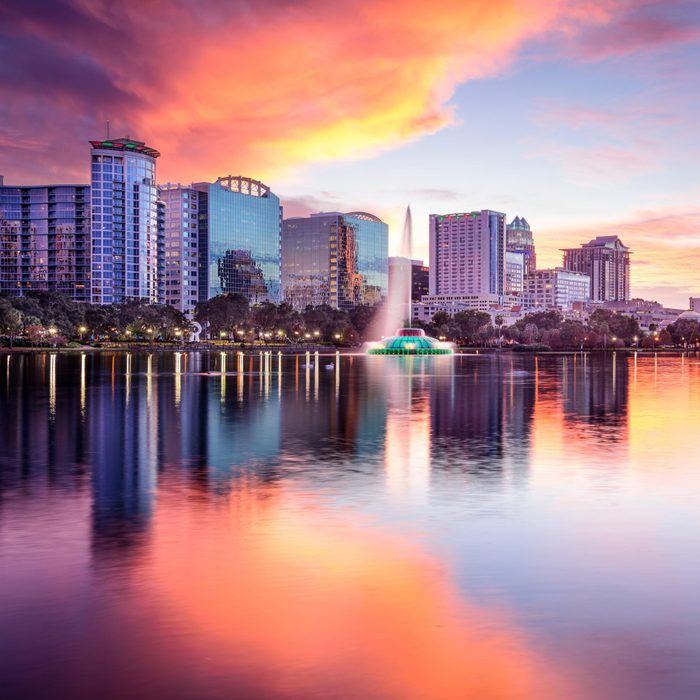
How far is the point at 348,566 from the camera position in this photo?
1223 centimetres

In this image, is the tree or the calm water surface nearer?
the calm water surface

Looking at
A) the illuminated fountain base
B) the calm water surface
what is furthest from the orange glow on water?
the illuminated fountain base

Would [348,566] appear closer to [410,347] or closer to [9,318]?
[9,318]

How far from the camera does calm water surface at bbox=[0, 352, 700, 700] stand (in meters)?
8.47

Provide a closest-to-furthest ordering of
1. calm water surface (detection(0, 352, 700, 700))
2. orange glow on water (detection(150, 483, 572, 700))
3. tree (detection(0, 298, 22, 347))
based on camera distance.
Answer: orange glow on water (detection(150, 483, 572, 700)), calm water surface (detection(0, 352, 700, 700)), tree (detection(0, 298, 22, 347))

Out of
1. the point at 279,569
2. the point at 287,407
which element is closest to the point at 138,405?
the point at 287,407

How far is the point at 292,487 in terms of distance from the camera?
61.0 ft

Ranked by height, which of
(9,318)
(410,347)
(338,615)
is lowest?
(338,615)

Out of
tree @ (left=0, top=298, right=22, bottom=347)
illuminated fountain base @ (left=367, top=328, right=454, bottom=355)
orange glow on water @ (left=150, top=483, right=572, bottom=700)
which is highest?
tree @ (left=0, top=298, right=22, bottom=347)

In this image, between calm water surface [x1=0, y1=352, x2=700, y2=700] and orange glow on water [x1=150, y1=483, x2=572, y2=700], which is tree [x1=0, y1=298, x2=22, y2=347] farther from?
orange glow on water [x1=150, y1=483, x2=572, y2=700]

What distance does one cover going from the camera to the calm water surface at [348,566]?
847cm

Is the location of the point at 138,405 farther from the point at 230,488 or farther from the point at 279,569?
the point at 279,569

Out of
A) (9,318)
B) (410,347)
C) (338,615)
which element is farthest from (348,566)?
(410,347)

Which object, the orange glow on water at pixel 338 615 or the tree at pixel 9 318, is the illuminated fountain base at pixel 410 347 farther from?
the orange glow on water at pixel 338 615
